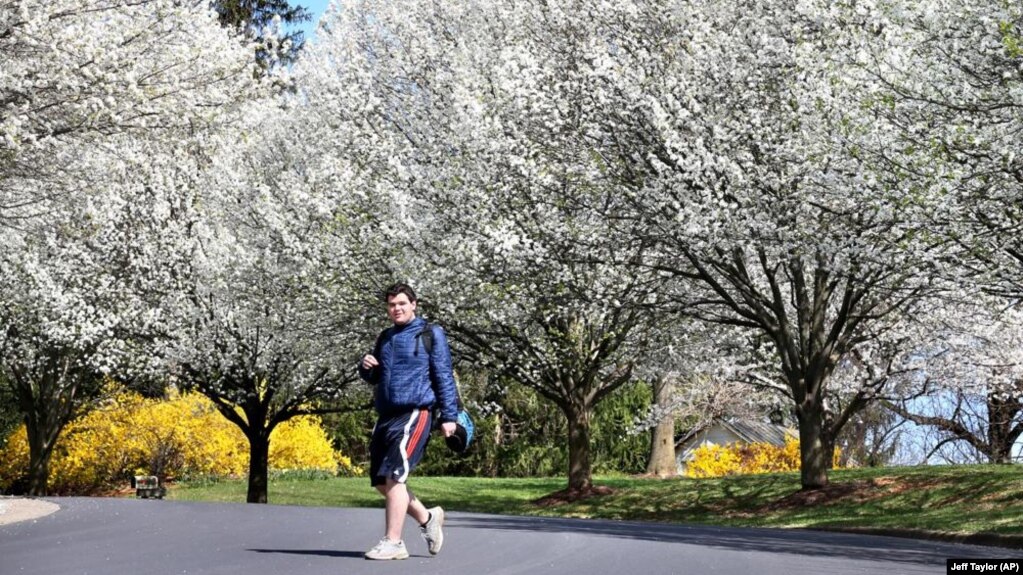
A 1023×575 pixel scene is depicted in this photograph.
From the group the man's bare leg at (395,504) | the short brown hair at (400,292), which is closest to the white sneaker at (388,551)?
the man's bare leg at (395,504)

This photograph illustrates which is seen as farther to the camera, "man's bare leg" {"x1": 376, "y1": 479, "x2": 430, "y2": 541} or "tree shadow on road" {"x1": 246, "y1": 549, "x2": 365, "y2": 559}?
"tree shadow on road" {"x1": 246, "y1": 549, "x2": 365, "y2": 559}

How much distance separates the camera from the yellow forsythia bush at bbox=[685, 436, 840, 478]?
34.6m

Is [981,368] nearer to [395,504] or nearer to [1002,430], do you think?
[1002,430]

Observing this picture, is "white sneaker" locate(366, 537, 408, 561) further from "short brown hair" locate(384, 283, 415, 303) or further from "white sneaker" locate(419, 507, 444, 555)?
"short brown hair" locate(384, 283, 415, 303)

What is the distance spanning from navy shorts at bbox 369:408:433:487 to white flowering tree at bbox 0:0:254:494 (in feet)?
21.0

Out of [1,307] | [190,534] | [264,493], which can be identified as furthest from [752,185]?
[1,307]

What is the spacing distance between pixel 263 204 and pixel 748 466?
1589cm

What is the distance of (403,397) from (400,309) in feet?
2.05

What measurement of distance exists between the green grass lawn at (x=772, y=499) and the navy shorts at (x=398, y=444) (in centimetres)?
737

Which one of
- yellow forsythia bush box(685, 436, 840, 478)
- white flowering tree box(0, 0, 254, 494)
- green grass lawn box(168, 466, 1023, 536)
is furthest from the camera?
yellow forsythia bush box(685, 436, 840, 478)

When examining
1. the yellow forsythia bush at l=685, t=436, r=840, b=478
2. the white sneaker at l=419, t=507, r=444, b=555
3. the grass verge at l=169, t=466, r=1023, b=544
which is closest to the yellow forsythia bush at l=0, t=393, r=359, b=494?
the grass verge at l=169, t=466, r=1023, b=544

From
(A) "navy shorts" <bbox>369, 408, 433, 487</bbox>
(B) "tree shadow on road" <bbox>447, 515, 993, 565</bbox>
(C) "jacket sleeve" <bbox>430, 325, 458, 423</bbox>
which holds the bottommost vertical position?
(B) "tree shadow on road" <bbox>447, 515, 993, 565</bbox>

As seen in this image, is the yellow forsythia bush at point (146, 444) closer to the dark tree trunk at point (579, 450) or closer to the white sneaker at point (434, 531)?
the dark tree trunk at point (579, 450)

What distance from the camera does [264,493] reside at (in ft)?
89.1
